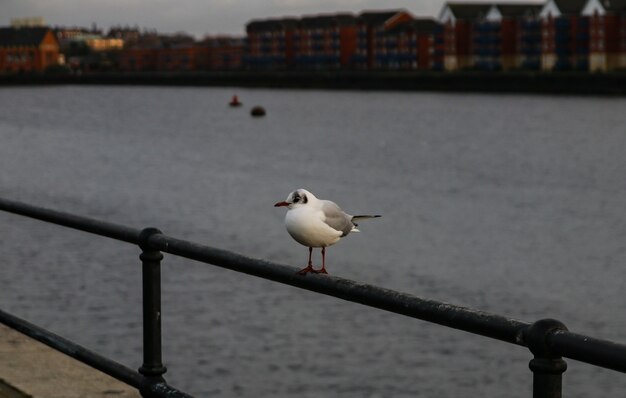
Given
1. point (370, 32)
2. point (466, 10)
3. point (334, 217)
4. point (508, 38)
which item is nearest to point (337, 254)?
point (334, 217)

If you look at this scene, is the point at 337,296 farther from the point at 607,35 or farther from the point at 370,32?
the point at 370,32

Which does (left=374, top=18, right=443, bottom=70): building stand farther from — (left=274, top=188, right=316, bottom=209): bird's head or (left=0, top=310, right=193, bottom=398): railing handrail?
(left=274, top=188, right=316, bottom=209): bird's head

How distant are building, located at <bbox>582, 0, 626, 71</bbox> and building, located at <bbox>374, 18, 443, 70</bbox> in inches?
1312

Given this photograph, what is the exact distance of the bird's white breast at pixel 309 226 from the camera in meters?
4.16

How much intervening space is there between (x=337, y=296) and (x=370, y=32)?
193567 millimetres

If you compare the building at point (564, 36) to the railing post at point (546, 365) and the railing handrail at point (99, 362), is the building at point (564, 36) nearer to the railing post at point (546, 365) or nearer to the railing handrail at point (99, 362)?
the railing handrail at point (99, 362)

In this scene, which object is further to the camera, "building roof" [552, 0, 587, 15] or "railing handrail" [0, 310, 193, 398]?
"building roof" [552, 0, 587, 15]

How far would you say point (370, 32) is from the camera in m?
194

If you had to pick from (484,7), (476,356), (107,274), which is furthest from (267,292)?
(484,7)

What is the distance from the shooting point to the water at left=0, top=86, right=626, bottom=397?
2084 centimetres

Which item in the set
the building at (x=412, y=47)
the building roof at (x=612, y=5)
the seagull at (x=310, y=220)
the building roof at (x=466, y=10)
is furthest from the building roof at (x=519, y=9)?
the seagull at (x=310, y=220)

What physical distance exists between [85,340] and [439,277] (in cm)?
1151

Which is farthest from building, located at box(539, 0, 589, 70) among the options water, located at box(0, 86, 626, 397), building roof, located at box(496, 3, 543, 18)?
water, located at box(0, 86, 626, 397)

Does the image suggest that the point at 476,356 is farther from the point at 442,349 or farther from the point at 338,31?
the point at 338,31
